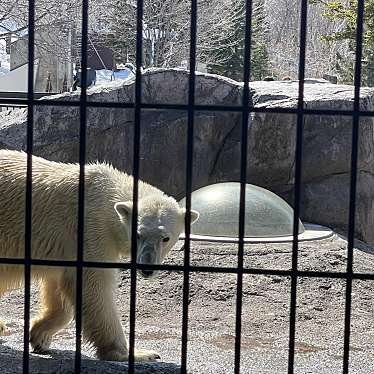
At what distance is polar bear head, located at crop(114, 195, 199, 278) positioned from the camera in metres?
5.12

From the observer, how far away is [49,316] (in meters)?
5.38

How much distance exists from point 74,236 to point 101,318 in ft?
1.70

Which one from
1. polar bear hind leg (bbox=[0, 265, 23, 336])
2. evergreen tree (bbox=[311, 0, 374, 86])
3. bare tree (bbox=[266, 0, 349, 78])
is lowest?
polar bear hind leg (bbox=[0, 265, 23, 336])

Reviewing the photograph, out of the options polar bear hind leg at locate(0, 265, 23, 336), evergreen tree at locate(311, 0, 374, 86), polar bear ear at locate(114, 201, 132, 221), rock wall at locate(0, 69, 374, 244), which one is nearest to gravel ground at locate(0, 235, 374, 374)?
polar bear hind leg at locate(0, 265, 23, 336)

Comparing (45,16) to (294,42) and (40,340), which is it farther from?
(294,42)

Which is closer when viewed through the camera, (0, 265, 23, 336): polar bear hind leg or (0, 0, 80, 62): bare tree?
(0, 265, 23, 336): polar bear hind leg

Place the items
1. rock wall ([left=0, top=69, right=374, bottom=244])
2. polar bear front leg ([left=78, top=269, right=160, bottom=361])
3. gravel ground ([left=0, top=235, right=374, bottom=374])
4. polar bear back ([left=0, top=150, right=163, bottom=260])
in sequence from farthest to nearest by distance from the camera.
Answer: rock wall ([left=0, top=69, right=374, bottom=244]) < polar bear back ([left=0, top=150, right=163, bottom=260]) < polar bear front leg ([left=78, top=269, right=160, bottom=361]) < gravel ground ([left=0, top=235, right=374, bottom=374])

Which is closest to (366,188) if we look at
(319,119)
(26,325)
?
(319,119)

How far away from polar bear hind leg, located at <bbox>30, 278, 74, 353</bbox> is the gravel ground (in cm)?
10

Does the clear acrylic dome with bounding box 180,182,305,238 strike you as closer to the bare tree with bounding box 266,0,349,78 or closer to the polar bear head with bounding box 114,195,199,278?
the polar bear head with bounding box 114,195,199,278

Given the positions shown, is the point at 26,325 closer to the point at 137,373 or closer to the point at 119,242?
the point at 137,373

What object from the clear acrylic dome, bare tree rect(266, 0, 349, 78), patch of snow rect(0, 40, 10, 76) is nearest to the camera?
the clear acrylic dome

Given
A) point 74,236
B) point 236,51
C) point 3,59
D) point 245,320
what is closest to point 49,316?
point 74,236

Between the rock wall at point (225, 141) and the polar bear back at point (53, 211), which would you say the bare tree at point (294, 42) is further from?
the polar bear back at point (53, 211)
